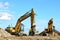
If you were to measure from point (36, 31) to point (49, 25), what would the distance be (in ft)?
15.5

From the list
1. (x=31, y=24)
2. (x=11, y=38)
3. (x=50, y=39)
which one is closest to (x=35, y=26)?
(x=31, y=24)

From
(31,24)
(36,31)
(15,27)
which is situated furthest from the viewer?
(15,27)

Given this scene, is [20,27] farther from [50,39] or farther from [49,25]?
[50,39]

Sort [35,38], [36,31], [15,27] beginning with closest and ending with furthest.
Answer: [35,38]
[36,31]
[15,27]

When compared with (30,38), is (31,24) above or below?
above

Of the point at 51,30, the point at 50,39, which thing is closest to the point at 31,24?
the point at 51,30

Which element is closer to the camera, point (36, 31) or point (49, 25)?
point (36, 31)

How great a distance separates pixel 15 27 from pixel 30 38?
18.0 metres

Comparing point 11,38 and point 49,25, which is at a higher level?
point 49,25

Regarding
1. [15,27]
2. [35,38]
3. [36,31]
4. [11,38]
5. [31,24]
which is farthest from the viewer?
[15,27]

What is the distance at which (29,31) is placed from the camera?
127 feet

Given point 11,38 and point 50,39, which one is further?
point 50,39

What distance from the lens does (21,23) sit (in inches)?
1655

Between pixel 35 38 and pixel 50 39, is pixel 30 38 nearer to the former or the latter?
pixel 35 38
